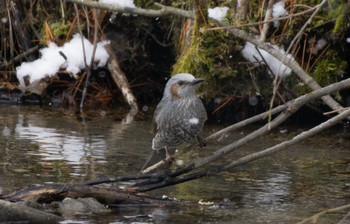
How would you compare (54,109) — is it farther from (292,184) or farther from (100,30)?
(292,184)

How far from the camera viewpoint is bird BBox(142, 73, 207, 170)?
5770mm

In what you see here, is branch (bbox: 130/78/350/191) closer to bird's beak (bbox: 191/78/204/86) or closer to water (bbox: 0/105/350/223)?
water (bbox: 0/105/350/223)

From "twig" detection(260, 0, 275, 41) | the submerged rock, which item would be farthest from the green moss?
the submerged rock

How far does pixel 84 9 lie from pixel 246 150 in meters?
2.76

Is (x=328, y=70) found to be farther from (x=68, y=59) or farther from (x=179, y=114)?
(x=68, y=59)

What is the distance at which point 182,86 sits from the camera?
588cm

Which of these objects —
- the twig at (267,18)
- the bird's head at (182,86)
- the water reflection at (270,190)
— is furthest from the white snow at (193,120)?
the twig at (267,18)

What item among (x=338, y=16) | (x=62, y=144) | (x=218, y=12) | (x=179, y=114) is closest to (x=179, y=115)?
(x=179, y=114)

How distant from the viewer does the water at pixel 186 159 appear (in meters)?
4.77

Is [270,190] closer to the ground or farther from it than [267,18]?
closer to the ground

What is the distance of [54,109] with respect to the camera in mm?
9062

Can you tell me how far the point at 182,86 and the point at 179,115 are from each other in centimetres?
22

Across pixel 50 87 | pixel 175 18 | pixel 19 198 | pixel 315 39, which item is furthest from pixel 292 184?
pixel 50 87

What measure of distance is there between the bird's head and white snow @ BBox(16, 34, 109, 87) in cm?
319
